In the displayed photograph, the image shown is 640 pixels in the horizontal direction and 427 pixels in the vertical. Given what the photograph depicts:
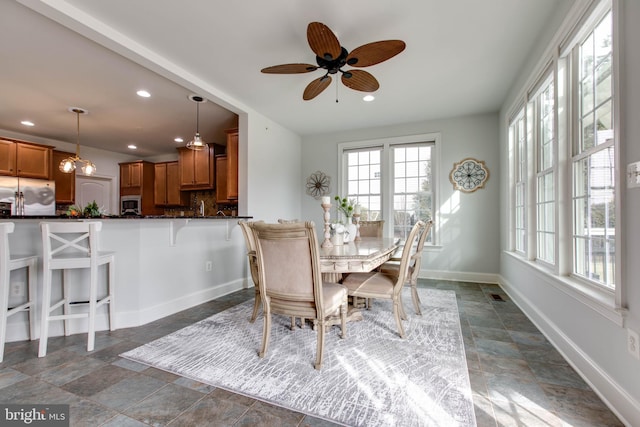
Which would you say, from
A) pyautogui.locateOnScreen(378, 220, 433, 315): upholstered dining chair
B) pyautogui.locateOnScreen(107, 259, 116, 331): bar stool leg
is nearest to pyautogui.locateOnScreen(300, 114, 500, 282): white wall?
pyautogui.locateOnScreen(378, 220, 433, 315): upholstered dining chair

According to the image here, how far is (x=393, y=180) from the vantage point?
5031 millimetres

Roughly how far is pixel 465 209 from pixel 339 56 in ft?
10.9

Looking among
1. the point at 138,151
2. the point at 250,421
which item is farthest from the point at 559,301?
the point at 138,151

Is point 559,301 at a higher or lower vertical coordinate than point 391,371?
higher

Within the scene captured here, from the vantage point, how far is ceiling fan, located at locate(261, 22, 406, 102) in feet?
6.64

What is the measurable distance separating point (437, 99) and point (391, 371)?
11.6 feet

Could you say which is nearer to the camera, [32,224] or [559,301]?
[559,301]

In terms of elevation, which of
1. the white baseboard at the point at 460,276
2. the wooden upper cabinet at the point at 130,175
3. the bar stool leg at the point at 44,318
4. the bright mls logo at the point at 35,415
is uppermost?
the wooden upper cabinet at the point at 130,175

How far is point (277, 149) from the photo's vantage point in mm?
4898

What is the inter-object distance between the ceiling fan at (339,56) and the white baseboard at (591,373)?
7.89 ft

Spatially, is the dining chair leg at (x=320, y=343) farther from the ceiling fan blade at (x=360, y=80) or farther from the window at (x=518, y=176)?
the window at (x=518, y=176)

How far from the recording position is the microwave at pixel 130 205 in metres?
6.69

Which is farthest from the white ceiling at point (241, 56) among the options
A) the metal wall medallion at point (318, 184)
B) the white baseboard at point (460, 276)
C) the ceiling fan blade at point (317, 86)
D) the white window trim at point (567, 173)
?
the white baseboard at point (460, 276)

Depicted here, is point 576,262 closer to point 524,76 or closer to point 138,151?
point 524,76
